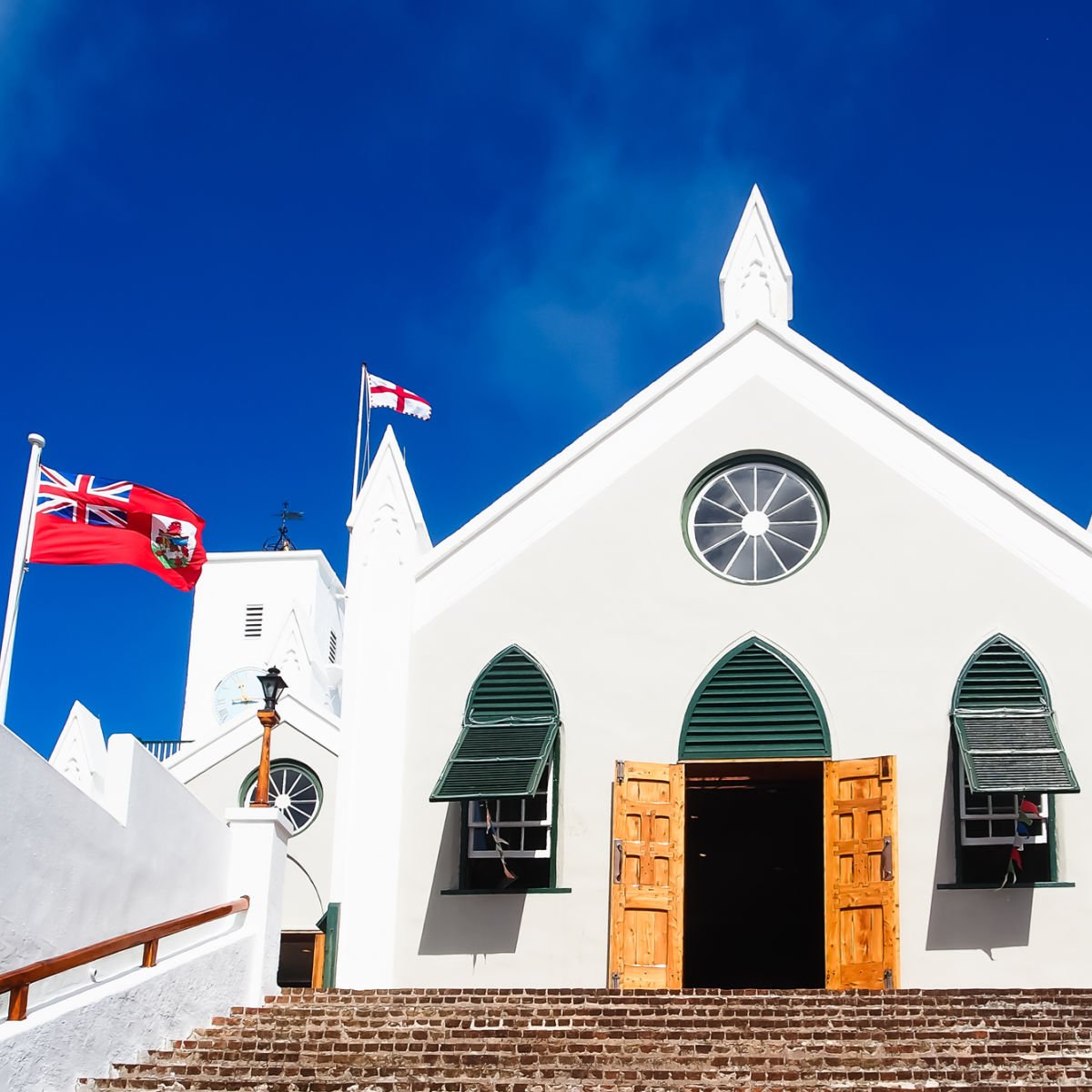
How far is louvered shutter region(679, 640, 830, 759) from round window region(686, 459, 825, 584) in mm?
964

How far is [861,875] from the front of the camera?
50.9 ft

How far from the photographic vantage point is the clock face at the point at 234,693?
42.2m

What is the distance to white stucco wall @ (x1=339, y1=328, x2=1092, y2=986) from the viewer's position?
614 inches

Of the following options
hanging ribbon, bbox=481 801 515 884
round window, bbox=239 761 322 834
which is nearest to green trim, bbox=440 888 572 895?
hanging ribbon, bbox=481 801 515 884

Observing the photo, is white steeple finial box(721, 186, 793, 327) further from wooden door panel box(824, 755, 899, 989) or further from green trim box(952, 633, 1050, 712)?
wooden door panel box(824, 755, 899, 989)

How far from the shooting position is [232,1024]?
12.9 meters

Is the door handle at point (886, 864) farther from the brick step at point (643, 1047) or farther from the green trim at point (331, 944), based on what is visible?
the green trim at point (331, 944)

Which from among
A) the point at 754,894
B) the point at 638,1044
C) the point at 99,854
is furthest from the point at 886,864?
the point at 754,894

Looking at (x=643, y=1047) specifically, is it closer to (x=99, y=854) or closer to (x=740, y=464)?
(x=99, y=854)

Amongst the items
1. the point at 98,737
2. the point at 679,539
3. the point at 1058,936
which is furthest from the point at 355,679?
the point at 98,737

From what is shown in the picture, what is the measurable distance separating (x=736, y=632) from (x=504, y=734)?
272 centimetres

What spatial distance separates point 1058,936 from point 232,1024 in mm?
7841

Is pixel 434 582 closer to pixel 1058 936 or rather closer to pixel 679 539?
pixel 679 539

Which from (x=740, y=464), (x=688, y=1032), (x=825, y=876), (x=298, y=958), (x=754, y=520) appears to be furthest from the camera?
(x=298, y=958)
